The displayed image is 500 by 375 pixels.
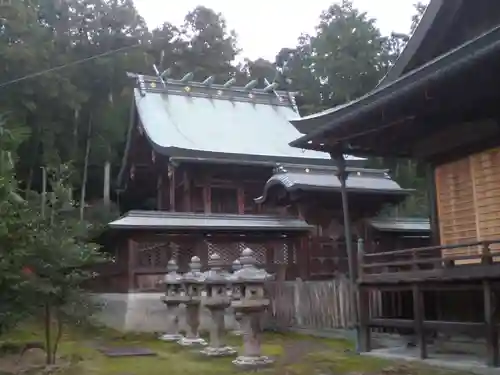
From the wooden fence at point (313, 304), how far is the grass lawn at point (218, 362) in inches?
23.0

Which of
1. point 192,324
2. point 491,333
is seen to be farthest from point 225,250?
point 491,333

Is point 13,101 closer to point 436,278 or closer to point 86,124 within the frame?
point 86,124

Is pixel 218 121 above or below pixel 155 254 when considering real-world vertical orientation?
above

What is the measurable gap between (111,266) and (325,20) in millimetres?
26676

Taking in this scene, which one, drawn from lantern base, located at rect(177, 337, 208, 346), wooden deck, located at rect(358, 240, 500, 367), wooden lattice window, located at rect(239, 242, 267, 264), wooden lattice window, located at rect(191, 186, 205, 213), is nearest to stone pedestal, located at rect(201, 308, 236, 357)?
lantern base, located at rect(177, 337, 208, 346)

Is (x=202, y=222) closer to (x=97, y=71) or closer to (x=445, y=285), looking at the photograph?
(x=445, y=285)

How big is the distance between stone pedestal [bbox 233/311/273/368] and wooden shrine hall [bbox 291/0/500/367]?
2.20 m

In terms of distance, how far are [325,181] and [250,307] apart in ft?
32.3

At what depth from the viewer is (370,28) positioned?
116 ft

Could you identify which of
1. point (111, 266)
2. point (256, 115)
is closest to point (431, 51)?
point (111, 266)

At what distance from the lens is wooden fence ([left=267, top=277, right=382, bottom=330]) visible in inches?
527

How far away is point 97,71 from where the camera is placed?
24.8 meters

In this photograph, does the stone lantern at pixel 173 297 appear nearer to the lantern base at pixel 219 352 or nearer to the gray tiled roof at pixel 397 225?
the lantern base at pixel 219 352

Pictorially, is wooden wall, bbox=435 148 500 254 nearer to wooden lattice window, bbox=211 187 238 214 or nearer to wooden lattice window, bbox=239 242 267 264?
wooden lattice window, bbox=239 242 267 264
